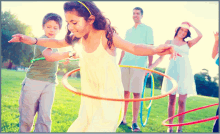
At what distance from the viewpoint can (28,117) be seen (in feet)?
11.0

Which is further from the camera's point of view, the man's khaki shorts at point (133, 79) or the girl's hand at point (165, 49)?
the man's khaki shorts at point (133, 79)

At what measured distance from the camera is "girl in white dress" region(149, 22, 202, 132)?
443cm

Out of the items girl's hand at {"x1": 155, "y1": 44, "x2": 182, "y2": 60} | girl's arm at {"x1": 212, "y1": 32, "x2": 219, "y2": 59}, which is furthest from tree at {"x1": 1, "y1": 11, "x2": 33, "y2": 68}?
girl's hand at {"x1": 155, "y1": 44, "x2": 182, "y2": 60}

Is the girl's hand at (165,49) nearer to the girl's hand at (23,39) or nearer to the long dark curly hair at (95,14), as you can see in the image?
the long dark curly hair at (95,14)

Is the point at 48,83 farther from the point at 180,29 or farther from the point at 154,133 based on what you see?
the point at 180,29

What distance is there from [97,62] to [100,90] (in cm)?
34

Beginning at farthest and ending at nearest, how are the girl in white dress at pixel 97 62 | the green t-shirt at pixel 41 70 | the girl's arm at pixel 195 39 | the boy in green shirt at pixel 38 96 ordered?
the girl's arm at pixel 195 39 < the green t-shirt at pixel 41 70 < the boy in green shirt at pixel 38 96 < the girl in white dress at pixel 97 62

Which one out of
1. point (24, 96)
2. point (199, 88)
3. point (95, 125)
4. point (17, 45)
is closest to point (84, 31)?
point (95, 125)

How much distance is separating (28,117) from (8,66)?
32226 millimetres

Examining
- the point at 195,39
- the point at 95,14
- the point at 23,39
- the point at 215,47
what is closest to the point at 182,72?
the point at 195,39

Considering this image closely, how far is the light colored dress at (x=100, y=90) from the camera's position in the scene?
2.40 meters

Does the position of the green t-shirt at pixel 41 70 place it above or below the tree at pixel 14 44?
below

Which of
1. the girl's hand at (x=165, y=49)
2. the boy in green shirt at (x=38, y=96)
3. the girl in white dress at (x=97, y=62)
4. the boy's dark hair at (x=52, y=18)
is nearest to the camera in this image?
the girl's hand at (x=165, y=49)

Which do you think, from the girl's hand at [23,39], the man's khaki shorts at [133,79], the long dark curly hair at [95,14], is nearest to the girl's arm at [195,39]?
the man's khaki shorts at [133,79]
